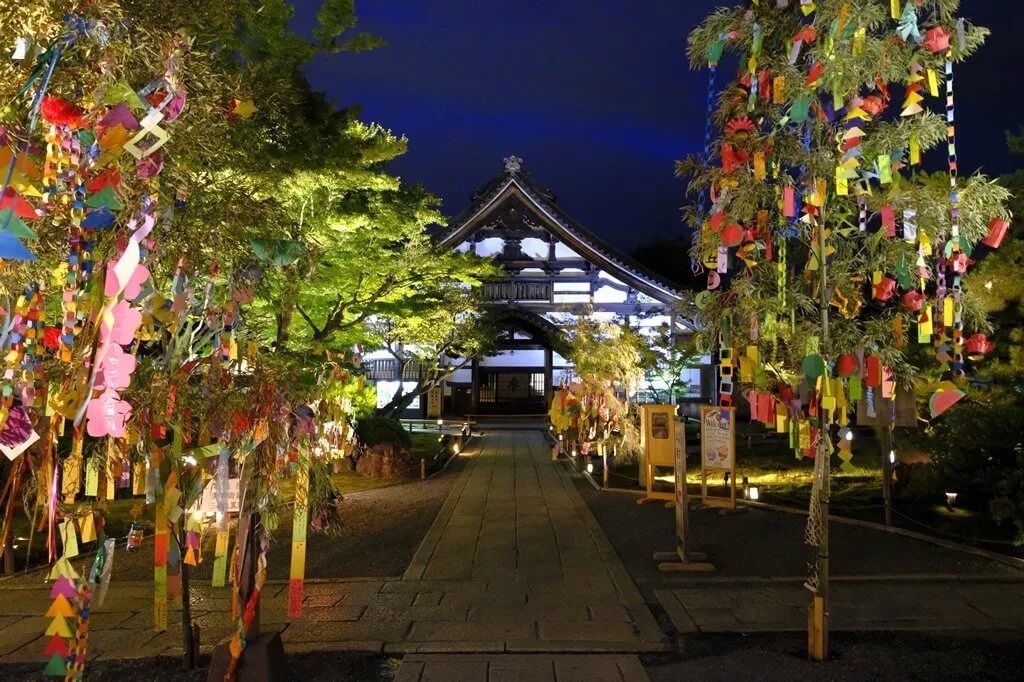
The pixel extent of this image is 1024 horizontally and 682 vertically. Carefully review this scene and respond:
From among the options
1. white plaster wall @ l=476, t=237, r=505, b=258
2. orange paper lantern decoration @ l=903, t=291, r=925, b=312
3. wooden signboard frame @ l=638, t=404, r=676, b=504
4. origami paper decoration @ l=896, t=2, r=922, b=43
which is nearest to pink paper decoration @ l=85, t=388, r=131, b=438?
orange paper lantern decoration @ l=903, t=291, r=925, b=312

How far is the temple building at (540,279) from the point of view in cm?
2689

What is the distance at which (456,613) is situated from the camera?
19.2 feet

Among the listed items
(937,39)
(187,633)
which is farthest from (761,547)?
(187,633)

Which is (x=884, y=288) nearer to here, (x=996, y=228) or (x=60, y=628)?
(x=996, y=228)

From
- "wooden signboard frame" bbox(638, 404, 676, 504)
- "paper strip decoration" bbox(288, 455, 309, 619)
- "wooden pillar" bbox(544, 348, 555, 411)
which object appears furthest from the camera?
"wooden pillar" bbox(544, 348, 555, 411)

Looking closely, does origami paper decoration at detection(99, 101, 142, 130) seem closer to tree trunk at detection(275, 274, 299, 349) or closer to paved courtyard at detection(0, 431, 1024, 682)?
paved courtyard at detection(0, 431, 1024, 682)

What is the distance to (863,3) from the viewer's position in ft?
15.5

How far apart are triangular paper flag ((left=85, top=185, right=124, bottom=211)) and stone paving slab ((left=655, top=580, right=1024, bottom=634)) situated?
5237 mm

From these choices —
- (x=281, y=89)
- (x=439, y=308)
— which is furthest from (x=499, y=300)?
(x=281, y=89)

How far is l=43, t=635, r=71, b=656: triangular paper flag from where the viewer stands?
3.54m

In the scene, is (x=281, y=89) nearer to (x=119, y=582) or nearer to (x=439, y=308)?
(x=119, y=582)

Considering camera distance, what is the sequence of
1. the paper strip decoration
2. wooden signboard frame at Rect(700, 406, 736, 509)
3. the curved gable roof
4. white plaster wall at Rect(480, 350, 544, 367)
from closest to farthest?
1. the paper strip decoration
2. wooden signboard frame at Rect(700, 406, 736, 509)
3. the curved gable roof
4. white plaster wall at Rect(480, 350, 544, 367)

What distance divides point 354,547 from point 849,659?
19.7 feet

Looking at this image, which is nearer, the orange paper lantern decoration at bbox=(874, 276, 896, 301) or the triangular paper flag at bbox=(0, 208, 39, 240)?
the triangular paper flag at bbox=(0, 208, 39, 240)
